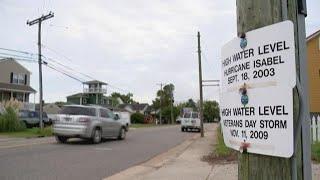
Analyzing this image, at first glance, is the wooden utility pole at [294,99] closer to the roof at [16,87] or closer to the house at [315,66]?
the house at [315,66]

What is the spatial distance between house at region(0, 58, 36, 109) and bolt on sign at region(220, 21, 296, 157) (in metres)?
66.6

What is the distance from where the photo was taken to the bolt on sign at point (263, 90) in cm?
290

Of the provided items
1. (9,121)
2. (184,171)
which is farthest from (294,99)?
(9,121)

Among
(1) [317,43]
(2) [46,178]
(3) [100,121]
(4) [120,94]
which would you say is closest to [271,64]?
(2) [46,178]

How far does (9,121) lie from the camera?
3562cm

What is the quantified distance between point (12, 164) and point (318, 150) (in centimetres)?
879

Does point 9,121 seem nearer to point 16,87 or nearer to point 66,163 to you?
point 66,163

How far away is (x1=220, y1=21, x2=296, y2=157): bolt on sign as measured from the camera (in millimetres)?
2900

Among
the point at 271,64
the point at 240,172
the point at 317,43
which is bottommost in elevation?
the point at 240,172

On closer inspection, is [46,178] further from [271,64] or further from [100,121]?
[100,121]

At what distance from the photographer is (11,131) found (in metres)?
35.6

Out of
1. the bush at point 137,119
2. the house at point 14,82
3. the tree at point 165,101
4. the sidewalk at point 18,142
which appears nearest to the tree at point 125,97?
the tree at point 165,101

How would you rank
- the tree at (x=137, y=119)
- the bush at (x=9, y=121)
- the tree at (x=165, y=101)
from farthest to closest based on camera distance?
the tree at (x=165, y=101)
the tree at (x=137, y=119)
the bush at (x=9, y=121)

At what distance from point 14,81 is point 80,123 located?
5345cm
